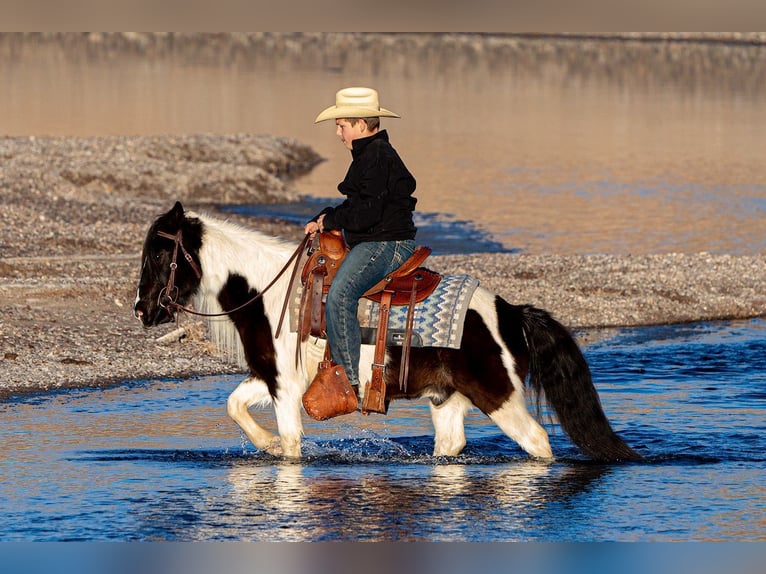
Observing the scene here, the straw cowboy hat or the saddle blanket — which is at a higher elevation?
the straw cowboy hat

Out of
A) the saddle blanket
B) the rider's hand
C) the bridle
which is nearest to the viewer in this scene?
the saddle blanket

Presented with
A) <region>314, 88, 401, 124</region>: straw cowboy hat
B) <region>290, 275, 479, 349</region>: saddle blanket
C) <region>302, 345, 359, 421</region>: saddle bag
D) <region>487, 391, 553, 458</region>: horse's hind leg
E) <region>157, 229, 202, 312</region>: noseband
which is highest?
<region>314, 88, 401, 124</region>: straw cowboy hat

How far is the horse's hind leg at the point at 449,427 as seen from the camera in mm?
10424

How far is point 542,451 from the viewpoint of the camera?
32.9 feet

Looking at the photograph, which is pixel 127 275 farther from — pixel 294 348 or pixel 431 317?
pixel 431 317

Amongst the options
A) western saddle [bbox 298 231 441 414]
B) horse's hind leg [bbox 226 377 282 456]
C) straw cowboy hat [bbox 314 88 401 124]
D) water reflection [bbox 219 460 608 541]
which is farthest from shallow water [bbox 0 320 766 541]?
straw cowboy hat [bbox 314 88 401 124]

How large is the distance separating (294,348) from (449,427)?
134cm

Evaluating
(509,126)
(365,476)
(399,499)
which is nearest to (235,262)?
(365,476)

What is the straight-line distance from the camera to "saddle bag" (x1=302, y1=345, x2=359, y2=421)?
9711mm

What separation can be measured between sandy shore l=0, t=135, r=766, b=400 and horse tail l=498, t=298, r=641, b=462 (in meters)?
4.70

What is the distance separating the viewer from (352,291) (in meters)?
9.73

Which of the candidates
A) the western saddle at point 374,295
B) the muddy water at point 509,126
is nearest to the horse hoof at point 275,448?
the western saddle at point 374,295

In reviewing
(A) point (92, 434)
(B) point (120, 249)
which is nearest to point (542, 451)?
(A) point (92, 434)

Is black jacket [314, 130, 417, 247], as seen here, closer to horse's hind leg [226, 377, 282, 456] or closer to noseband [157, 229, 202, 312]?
noseband [157, 229, 202, 312]
